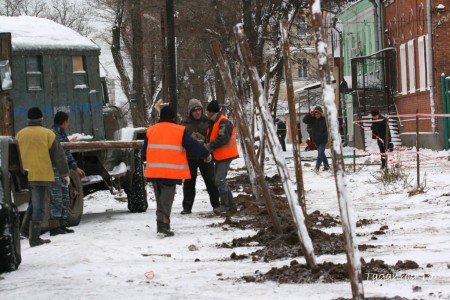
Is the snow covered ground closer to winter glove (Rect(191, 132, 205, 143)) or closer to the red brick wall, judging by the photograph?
winter glove (Rect(191, 132, 205, 143))

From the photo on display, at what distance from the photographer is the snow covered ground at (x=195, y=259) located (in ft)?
29.5

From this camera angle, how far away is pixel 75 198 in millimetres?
17078

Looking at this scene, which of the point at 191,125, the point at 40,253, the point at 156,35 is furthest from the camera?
the point at 156,35

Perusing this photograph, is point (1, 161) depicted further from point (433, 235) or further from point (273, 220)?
point (433, 235)

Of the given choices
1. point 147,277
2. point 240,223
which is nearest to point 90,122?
point 240,223

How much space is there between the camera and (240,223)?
15906 mm

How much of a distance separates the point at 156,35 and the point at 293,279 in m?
44.4

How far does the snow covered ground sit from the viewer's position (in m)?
8.98

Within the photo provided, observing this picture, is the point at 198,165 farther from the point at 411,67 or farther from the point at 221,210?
the point at 411,67

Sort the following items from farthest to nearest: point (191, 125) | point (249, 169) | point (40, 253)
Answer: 1. point (249, 169)
2. point (191, 125)
3. point (40, 253)

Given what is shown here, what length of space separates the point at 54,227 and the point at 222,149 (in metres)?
3.71

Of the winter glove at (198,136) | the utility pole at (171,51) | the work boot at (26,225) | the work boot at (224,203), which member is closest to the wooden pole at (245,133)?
the work boot at (26,225)

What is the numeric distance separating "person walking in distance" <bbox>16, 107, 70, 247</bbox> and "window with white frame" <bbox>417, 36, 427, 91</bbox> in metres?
29.5

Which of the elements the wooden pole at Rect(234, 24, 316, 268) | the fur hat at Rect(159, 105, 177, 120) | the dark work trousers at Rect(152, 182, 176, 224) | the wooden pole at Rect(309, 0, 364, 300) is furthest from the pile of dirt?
the fur hat at Rect(159, 105, 177, 120)
